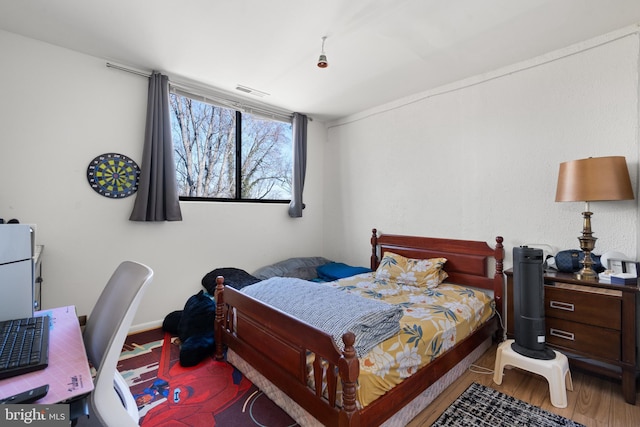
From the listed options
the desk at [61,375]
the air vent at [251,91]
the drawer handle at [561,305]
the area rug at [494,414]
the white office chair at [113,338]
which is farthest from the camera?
the air vent at [251,91]

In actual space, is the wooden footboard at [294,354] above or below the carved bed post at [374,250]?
below

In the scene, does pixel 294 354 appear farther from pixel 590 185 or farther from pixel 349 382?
pixel 590 185

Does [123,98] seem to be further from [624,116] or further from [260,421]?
[624,116]

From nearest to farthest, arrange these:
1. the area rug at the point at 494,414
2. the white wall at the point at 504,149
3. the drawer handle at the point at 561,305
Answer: the area rug at the point at 494,414 < the drawer handle at the point at 561,305 < the white wall at the point at 504,149

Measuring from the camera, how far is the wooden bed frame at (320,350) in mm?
1358

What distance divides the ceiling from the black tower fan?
1598 millimetres

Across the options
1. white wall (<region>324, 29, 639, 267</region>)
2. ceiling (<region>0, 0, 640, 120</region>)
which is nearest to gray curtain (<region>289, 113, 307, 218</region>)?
white wall (<region>324, 29, 639, 267</region>)

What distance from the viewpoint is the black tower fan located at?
1.96 metres

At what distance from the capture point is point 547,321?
2.12m

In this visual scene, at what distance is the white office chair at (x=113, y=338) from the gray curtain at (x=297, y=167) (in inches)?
107

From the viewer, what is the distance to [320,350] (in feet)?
4.73

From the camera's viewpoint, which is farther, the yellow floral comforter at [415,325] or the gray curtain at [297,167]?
the gray curtain at [297,167]

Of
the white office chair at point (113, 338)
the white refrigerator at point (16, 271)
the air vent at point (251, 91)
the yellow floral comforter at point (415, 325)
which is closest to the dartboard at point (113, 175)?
the air vent at point (251, 91)

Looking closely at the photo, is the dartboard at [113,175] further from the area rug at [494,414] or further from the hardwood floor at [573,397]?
the area rug at [494,414]
